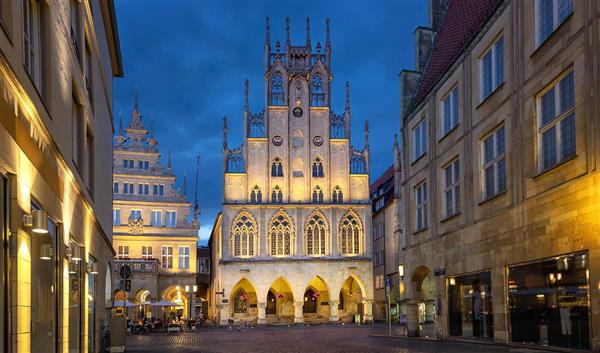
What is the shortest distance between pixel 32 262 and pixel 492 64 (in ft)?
53.1

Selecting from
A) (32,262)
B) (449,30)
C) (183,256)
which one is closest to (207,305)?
(183,256)

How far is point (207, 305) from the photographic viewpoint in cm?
8669

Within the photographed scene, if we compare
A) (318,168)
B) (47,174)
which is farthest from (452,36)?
(318,168)

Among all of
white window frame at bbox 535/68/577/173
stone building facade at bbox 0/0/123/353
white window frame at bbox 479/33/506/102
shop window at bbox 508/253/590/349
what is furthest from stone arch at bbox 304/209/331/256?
white window frame at bbox 535/68/577/173

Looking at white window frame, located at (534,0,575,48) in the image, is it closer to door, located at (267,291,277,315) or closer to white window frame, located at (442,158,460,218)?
white window frame, located at (442,158,460,218)

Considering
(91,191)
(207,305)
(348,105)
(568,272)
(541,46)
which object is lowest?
(207,305)

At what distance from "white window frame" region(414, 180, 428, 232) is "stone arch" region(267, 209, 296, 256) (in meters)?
36.4

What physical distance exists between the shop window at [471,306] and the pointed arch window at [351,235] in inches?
1631

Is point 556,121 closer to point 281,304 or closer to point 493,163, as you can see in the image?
point 493,163

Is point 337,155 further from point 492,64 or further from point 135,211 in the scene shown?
point 492,64

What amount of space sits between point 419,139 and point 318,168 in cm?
3715

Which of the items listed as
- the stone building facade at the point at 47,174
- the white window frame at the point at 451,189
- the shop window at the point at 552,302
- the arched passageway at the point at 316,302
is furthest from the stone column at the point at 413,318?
the arched passageway at the point at 316,302

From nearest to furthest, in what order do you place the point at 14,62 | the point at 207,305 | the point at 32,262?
the point at 14,62, the point at 32,262, the point at 207,305

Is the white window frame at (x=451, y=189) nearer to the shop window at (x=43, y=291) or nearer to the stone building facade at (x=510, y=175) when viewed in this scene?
the stone building facade at (x=510, y=175)
